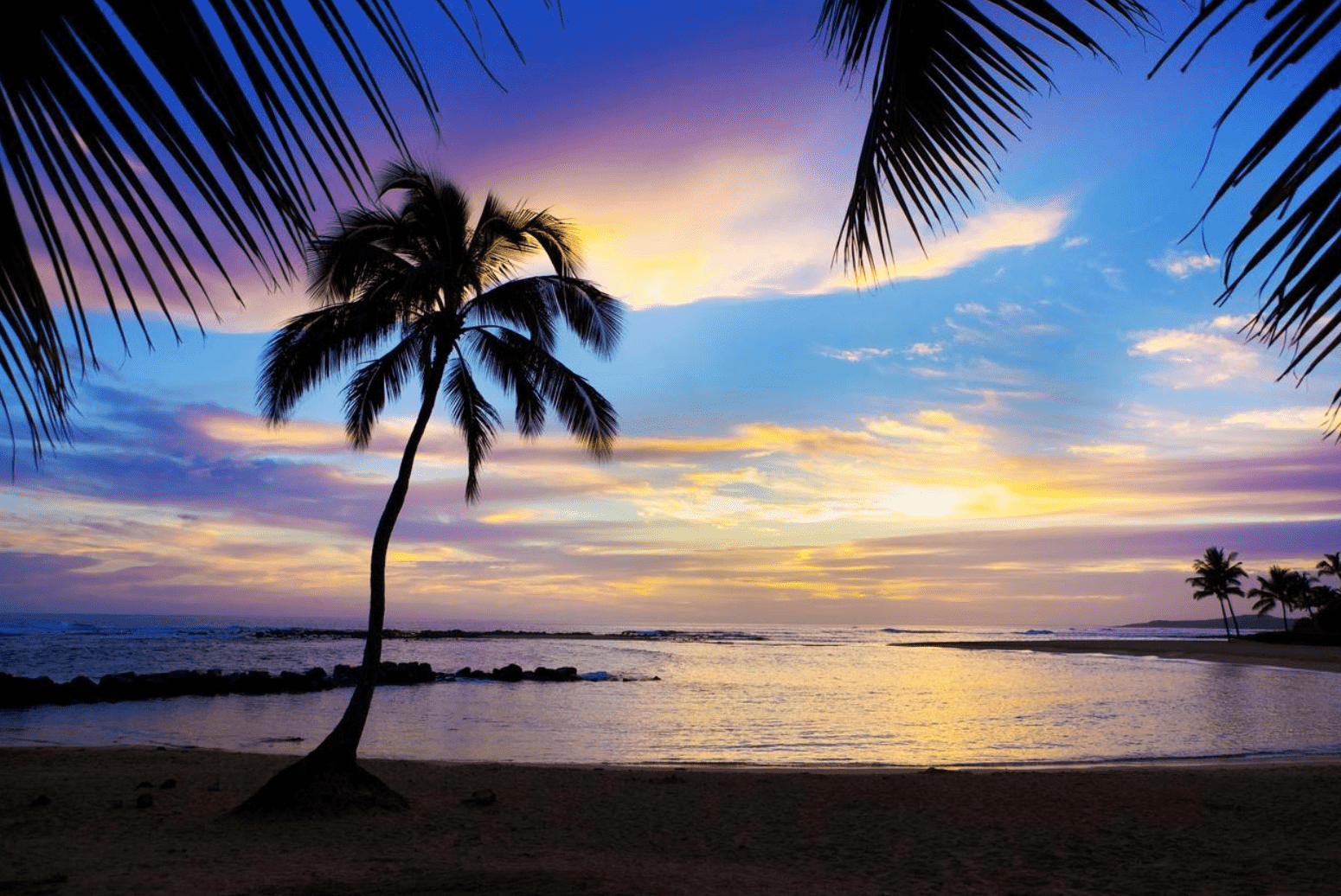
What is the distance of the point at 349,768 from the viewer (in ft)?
29.9

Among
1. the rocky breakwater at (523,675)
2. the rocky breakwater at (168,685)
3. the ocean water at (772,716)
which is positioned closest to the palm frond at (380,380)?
the ocean water at (772,716)

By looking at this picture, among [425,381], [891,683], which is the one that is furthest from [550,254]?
[891,683]

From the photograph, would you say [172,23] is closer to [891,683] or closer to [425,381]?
[425,381]

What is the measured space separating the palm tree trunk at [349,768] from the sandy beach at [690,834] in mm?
280

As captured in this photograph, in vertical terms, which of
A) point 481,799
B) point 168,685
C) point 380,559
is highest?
point 380,559

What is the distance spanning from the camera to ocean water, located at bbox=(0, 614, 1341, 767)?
15.3 m

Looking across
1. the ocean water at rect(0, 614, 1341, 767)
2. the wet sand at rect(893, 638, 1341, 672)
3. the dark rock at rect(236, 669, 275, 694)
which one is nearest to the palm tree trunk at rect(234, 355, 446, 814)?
the ocean water at rect(0, 614, 1341, 767)

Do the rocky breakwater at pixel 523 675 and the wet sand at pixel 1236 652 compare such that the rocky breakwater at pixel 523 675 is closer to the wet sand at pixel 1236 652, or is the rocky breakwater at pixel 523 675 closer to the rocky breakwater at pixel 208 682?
the rocky breakwater at pixel 208 682

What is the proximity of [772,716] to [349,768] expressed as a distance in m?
13.3

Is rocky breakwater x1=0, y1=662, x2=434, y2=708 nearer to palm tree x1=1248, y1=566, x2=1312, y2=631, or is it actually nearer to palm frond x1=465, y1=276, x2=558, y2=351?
palm frond x1=465, y1=276, x2=558, y2=351

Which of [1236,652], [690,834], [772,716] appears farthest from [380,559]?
[1236,652]

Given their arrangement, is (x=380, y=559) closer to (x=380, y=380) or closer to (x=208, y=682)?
(x=380, y=380)

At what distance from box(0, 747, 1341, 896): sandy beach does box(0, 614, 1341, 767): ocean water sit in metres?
3.15

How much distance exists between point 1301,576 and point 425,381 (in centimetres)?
7875
